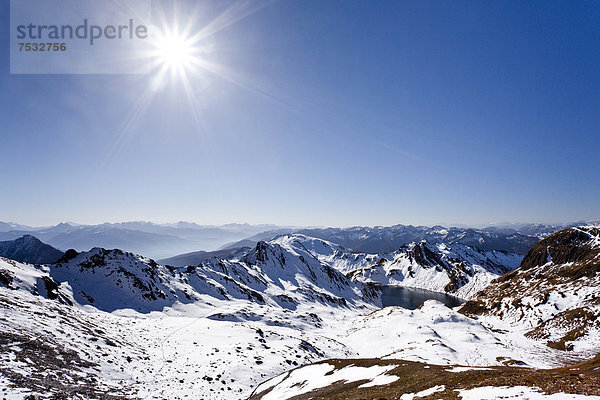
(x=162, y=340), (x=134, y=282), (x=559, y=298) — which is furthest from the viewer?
(x=559, y=298)

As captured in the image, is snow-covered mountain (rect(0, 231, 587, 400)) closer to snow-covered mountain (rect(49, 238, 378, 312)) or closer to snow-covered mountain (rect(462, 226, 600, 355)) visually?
snow-covered mountain (rect(49, 238, 378, 312))

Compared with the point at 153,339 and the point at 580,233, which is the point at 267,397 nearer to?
the point at 153,339

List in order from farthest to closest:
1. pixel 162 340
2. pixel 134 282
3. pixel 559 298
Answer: pixel 559 298
pixel 134 282
pixel 162 340

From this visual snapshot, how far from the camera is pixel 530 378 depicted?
14.9 metres

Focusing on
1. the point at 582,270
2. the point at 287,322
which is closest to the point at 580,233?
the point at 582,270

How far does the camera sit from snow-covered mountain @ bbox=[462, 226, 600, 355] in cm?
8331

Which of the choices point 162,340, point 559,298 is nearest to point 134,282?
point 162,340

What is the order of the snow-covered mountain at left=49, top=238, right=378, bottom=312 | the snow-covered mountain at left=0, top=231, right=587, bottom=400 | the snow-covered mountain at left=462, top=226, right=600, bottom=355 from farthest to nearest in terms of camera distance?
the snow-covered mountain at left=49, top=238, right=378, bottom=312 → the snow-covered mountain at left=462, top=226, right=600, bottom=355 → the snow-covered mountain at left=0, top=231, right=587, bottom=400

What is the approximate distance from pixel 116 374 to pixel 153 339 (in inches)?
874

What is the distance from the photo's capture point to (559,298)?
366ft

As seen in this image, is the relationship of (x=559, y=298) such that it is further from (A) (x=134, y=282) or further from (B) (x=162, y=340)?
(A) (x=134, y=282)

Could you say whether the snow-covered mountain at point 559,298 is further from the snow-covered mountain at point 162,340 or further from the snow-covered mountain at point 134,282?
the snow-covered mountain at point 134,282

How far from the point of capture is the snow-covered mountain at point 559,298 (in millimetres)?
83312

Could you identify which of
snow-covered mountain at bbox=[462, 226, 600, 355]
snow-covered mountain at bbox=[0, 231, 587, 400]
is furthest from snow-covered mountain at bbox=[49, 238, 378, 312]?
snow-covered mountain at bbox=[462, 226, 600, 355]
